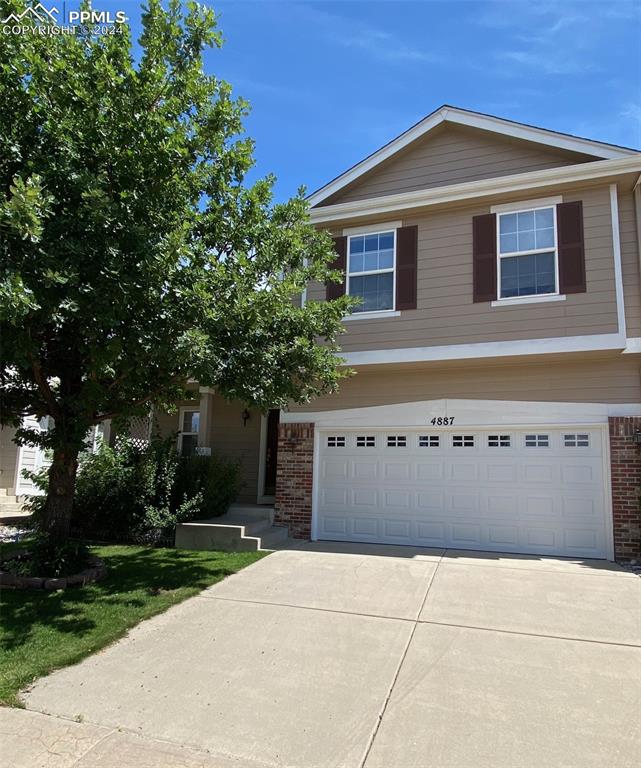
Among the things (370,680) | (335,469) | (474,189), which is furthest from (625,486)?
(370,680)

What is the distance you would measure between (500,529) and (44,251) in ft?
26.5

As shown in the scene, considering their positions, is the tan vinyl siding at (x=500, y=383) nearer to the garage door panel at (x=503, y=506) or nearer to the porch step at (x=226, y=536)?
the garage door panel at (x=503, y=506)

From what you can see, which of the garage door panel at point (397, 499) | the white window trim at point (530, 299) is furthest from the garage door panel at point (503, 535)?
the white window trim at point (530, 299)

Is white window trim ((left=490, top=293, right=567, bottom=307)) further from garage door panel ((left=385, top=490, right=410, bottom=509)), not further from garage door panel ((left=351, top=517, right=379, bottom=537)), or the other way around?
garage door panel ((left=351, top=517, right=379, bottom=537))

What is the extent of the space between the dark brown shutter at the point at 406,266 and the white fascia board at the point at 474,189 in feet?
1.64

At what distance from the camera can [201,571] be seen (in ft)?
25.7

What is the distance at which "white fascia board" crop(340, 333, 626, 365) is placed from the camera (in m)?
8.98

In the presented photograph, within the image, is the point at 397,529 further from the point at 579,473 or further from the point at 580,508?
the point at 579,473

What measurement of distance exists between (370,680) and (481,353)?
6436 millimetres

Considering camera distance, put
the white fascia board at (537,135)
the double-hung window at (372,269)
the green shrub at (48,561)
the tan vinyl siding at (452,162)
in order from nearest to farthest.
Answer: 1. the green shrub at (48,561)
2. the white fascia board at (537,135)
3. the tan vinyl siding at (452,162)
4. the double-hung window at (372,269)

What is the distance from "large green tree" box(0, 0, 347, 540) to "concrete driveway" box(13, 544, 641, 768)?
278cm

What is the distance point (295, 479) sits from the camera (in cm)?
1111

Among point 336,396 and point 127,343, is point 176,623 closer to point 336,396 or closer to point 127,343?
point 127,343

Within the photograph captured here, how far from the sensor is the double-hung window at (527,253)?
31.8 ft
